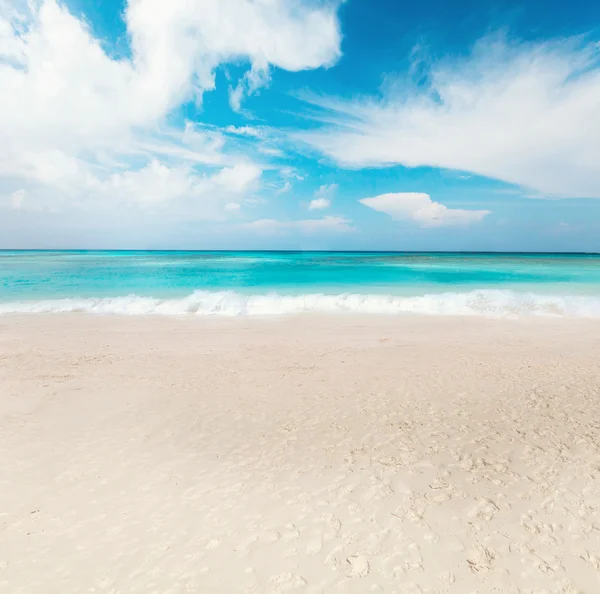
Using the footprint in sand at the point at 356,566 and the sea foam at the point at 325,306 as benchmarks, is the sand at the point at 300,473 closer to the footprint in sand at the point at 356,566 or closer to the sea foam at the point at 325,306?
the footprint in sand at the point at 356,566

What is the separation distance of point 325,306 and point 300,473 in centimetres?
1350

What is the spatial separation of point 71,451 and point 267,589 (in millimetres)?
3901

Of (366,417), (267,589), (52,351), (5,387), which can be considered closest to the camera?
(267,589)

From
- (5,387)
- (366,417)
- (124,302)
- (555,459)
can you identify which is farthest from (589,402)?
(124,302)

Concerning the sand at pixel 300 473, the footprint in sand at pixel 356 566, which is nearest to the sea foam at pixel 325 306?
the sand at pixel 300 473

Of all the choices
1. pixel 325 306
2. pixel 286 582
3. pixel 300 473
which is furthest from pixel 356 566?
pixel 325 306

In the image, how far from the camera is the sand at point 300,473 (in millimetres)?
3471

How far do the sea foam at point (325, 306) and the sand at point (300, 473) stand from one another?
674cm

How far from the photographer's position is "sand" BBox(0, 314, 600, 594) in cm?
347

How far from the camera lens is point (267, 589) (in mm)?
3303

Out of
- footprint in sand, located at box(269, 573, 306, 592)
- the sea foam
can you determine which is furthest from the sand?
the sea foam

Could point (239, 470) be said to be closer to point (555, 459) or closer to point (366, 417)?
point (366, 417)

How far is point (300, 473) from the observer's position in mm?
5020

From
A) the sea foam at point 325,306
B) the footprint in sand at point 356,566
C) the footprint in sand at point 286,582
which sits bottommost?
the footprint in sand at point 286,582
